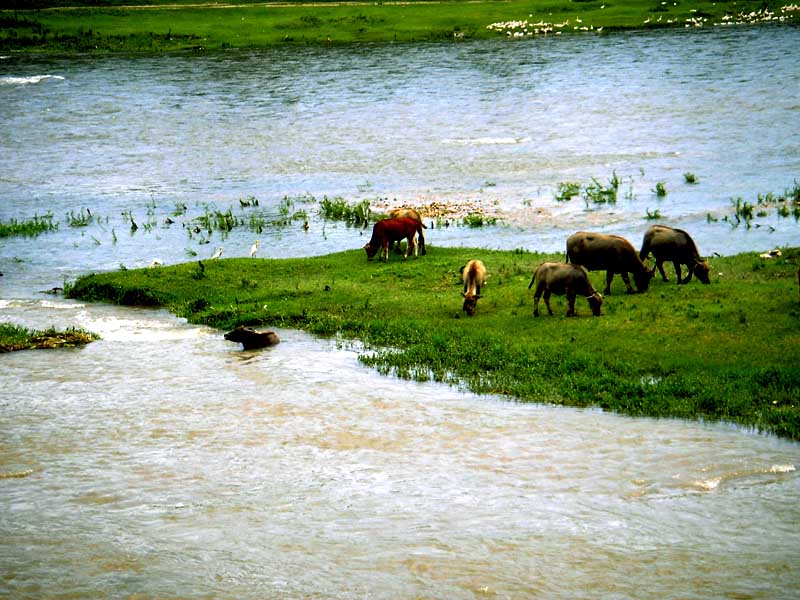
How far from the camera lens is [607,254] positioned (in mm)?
22812

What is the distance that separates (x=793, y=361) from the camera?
18.5 m

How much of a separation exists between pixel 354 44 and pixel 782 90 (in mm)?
36353

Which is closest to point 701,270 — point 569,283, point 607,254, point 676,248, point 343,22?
point 676,248

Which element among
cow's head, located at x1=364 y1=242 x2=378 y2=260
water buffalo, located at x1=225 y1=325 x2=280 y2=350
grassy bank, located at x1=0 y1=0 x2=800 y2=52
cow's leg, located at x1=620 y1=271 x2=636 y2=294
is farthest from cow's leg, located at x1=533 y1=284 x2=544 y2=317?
grassy bank, located at x1=0 y1=0 x2=800 y2=52

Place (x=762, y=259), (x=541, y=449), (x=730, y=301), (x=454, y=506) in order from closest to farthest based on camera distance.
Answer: (x=454, y=506)
(x=541, y=449)
(x=730, y=301)
(x=762, y=259)

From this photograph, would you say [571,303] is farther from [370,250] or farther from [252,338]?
[370,250]

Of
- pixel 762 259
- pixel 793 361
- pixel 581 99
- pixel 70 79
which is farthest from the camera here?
pixel 70 79

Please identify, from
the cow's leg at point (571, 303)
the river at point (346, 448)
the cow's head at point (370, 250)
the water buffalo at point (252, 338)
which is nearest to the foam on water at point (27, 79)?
the river at point (346, 448)

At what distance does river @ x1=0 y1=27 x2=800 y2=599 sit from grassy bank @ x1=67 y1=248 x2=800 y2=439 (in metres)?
0.66

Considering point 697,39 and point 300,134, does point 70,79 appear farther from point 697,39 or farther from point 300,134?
point 697,39

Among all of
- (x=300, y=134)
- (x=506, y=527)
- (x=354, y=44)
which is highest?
(x=354, y=44)

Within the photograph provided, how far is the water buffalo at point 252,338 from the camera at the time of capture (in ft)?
75.0

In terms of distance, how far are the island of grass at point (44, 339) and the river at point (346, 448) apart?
486 millimetres

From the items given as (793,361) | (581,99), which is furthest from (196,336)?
(581,99)
